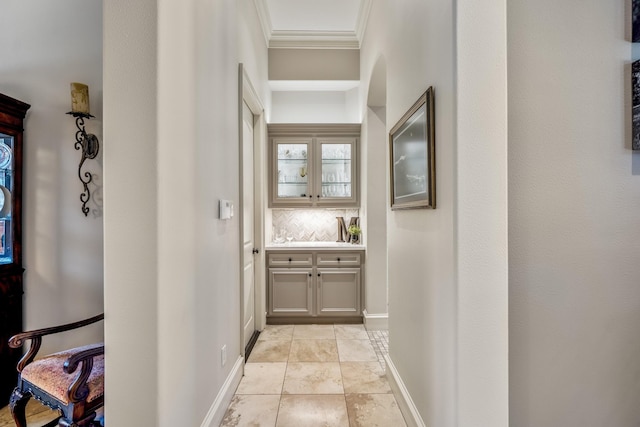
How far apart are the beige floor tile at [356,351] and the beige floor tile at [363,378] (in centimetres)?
8

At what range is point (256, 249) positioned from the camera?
3289 millimetres

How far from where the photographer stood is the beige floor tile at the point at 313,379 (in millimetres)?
2213

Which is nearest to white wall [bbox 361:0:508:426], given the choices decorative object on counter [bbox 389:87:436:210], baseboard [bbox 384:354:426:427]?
decorative object on counter [bbox 389:87:436:210]

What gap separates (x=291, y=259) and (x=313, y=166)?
1157 mm

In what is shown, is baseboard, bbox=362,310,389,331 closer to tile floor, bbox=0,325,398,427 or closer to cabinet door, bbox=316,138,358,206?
tile floor, bbox=0,325,398,427

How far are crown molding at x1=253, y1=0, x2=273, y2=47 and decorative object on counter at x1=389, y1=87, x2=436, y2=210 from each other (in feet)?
6.41

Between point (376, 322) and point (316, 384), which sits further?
point (376, 322)

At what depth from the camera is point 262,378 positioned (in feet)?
7.83

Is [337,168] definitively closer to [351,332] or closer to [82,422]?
[351,332]

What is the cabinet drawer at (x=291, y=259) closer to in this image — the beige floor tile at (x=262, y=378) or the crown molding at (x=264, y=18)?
the beige floor tile at (x=262, y=378)

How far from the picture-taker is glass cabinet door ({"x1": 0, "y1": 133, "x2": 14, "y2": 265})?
202 centimetres

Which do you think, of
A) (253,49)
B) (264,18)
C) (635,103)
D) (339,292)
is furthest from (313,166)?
(635,103)

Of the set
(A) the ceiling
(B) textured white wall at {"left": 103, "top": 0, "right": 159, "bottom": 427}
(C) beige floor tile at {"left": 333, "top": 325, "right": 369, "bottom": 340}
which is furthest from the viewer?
(C) beige floor tile at {"left": 333, "top": 325, "right": 369, "bottom": 340}

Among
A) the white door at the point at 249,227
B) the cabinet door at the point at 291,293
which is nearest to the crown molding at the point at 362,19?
the white door at the point at 249,227
